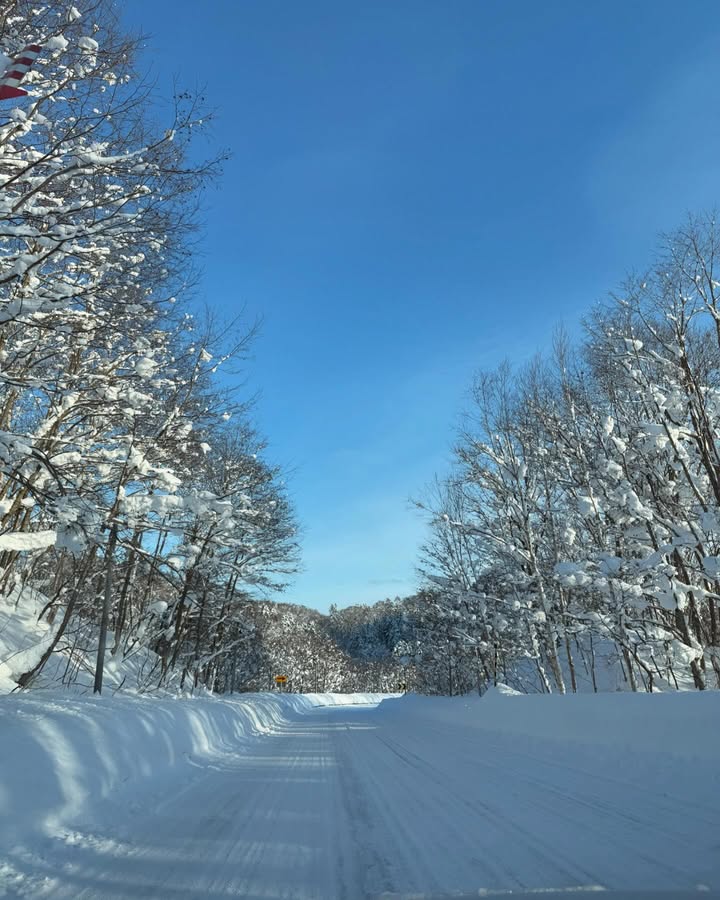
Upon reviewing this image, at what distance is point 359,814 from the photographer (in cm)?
520

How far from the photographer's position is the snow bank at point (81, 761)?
4.27 metres

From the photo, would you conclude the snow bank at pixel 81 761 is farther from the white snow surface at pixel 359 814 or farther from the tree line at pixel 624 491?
the tree line at pixel 624 491

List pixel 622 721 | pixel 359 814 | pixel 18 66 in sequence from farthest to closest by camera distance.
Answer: pixel 622 721 → pixel 359 814 → pixel 18 66

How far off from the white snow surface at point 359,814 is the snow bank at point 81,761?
2cm

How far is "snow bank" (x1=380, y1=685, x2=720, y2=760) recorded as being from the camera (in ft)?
20.0

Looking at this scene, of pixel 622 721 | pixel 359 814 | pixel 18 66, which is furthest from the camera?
pixel 622 721

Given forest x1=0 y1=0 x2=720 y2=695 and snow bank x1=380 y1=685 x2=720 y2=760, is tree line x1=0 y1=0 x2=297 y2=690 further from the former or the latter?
snow bank x1=380 y1=685 x2=720 y2=760

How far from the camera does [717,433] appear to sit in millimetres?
12242

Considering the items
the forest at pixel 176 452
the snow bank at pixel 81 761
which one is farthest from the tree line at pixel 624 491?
the snow bank at pixel 81 761

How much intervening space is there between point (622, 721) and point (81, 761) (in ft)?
22.4

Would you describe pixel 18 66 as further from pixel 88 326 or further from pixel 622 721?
pixel 622 721

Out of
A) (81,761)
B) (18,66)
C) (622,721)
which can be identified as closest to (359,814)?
(81,761)

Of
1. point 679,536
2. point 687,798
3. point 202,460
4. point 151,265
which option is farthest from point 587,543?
point 151,265

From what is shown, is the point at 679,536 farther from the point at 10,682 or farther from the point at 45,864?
the point at 10,682
